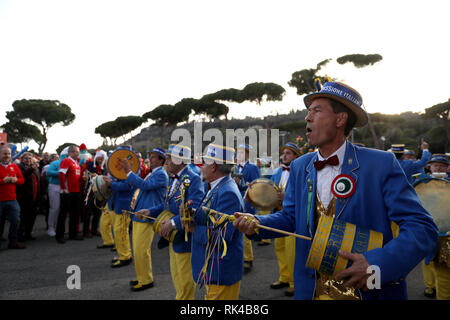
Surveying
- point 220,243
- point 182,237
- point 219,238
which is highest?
point 219,238

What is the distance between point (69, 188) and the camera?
934 cm

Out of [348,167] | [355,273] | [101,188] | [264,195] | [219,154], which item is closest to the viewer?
[355,273]

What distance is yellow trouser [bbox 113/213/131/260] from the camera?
661 cm

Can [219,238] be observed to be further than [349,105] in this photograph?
Yes

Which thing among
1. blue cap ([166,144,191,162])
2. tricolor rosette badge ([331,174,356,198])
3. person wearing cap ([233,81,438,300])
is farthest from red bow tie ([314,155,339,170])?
blue cap ([166,144,191,162])

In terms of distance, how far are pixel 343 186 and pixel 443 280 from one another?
3225 millimetres

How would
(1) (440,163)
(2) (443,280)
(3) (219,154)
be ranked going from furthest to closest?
(1) (440,163) → (2) (443,280) → (3) (219,154)

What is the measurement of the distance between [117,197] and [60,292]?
2.09 meters

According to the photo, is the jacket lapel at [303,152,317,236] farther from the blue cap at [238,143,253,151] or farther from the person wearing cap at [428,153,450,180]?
the blue cap at [238,143,253,151]

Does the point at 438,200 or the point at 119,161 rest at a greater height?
the point at 119,161

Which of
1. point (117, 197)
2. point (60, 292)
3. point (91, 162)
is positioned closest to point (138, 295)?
point (60, 292)

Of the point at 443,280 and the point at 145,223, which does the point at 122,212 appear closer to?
the point at 145,223

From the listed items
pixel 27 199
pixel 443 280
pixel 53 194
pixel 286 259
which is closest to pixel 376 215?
pixel 443 280
